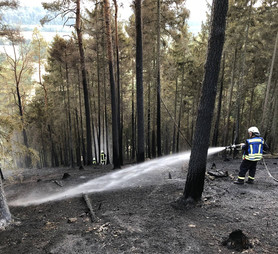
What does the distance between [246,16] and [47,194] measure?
15816 millimetres

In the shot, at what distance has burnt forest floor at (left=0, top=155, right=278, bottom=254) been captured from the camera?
3.44 metres

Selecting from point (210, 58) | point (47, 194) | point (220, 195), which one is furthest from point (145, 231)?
point (47, 194)

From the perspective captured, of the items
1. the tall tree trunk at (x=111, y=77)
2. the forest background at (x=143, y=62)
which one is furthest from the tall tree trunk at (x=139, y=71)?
the tall tree trunk at (x=111, y=77)

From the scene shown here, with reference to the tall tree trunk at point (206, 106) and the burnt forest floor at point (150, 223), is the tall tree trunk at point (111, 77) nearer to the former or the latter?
the burnt forest floor at point (150, 223)

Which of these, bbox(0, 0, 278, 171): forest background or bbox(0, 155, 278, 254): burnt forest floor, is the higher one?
bbox(0, 0, 278, 171): forest background

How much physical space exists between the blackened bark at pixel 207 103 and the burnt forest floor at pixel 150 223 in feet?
2.12

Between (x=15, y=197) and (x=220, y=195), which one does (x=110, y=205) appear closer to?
(x=220, y=195)

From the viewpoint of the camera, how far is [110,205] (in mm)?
5605

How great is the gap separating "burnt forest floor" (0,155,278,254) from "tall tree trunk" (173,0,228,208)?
0.55 m

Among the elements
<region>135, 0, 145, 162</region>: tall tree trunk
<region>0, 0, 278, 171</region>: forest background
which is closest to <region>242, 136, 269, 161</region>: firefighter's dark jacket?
<region>0, 0, 278, 171</region>: forest background

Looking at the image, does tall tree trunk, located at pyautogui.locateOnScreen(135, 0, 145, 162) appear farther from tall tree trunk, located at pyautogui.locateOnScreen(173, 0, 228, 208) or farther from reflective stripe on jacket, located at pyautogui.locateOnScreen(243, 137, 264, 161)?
tall tree trunk, located at pyautogui.locateOnScreen(173, 0, 228, 208)

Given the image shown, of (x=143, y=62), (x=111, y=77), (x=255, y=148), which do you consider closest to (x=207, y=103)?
(x=255, y=148)

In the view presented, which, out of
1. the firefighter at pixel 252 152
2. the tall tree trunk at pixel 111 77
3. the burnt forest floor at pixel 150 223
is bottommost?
the burnt forest floor at pixel 150 223

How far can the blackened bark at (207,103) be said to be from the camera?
4.30m
